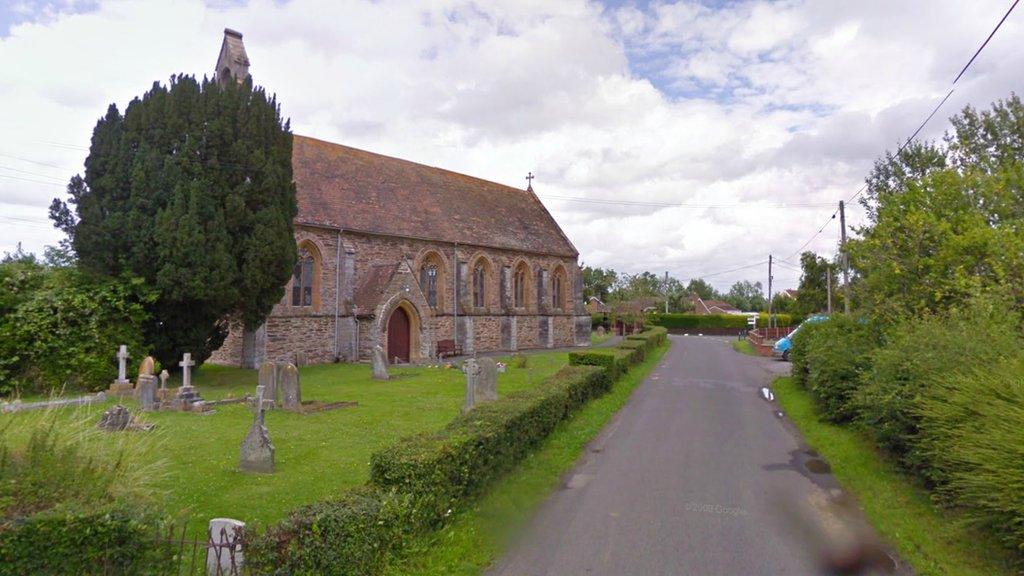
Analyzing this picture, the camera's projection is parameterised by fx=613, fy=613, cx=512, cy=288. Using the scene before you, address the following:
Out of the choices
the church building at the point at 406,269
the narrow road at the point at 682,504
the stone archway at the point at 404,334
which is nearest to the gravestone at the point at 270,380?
the church building at the point at 406,269

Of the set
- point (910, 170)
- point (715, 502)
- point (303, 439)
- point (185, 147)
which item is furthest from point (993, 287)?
point (910, 170)

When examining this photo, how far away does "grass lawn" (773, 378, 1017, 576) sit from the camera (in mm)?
5664

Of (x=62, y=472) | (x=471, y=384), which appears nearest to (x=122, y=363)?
(x=471, y=384)

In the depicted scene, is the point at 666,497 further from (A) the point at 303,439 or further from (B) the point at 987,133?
(B) the point at 987,133

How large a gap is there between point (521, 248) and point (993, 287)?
25766 millimetres

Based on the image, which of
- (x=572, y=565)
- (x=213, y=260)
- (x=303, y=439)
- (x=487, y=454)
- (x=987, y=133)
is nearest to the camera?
(x=572, y=565)

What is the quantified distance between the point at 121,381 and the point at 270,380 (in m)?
4.38

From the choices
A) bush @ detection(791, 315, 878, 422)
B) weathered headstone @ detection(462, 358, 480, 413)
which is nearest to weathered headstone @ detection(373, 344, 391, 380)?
weathered headstone @ detection(462, 358, 480, 413)

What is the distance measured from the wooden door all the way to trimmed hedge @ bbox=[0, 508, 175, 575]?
22.0 meters

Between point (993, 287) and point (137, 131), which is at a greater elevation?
point (137, 131)

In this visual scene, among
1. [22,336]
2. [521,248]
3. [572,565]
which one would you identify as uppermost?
[521,248]

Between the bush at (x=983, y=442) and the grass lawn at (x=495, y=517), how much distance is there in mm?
4379

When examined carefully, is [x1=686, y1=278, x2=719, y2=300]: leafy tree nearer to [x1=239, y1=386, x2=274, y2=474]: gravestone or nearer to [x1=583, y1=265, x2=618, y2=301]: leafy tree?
[x1=583, y1=265, x2=618, y2=301]: leafy tree

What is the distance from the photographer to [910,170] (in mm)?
32281
